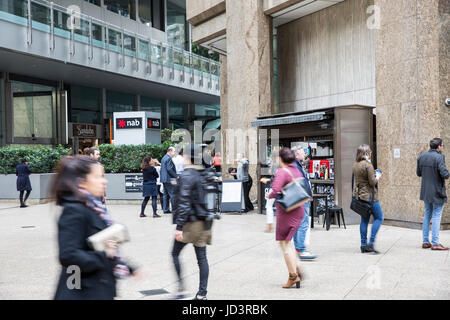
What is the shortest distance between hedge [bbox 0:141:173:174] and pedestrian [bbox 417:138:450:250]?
11.8 metres

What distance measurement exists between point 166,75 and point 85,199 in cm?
2988

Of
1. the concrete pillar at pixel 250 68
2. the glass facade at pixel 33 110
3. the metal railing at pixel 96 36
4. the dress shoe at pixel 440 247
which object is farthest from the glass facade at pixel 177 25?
the dress shoe at pixel 440 247

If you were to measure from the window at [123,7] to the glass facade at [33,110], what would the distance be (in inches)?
289

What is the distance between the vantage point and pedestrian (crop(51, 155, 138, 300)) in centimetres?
263

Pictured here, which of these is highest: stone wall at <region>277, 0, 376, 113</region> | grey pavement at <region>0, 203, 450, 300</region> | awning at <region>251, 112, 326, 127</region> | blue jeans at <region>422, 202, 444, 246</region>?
stone wall at <region>277, 0, 376, 113</region>

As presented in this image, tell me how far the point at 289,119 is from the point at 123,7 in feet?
86.4

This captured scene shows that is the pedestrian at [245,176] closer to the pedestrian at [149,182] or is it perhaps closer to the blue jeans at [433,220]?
the pedestrian at [149,182]

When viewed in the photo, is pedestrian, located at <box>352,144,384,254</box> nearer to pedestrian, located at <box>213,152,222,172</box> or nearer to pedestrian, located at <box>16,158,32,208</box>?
pedestrian, located at <box>213,152,222,172</box>

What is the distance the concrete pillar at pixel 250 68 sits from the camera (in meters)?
14.9

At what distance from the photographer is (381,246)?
27.3ft

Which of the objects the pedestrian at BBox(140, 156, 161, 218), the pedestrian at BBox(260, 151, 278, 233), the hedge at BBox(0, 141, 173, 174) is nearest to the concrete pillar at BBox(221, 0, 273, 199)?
the pedestrian at BBox(140, 156, 161, 218)

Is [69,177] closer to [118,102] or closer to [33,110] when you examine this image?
[33,110]
